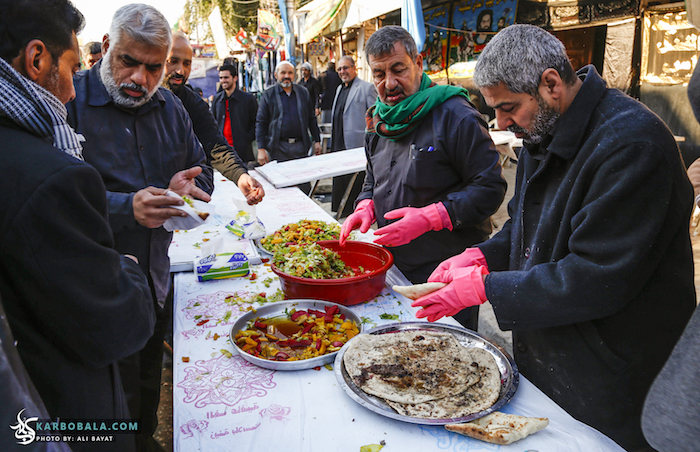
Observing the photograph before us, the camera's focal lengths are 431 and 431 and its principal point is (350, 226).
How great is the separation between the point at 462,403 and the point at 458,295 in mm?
396

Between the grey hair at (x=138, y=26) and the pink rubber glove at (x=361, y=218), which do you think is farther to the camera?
the pink rubber glove at (x=361, y=218)

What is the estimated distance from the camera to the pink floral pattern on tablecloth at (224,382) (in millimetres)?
1350

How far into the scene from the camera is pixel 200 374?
1.47m

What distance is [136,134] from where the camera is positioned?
7.27ft

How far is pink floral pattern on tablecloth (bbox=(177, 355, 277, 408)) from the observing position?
1.35 m

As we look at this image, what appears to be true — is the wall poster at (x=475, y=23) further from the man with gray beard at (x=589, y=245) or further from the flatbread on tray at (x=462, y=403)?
the flatbread on tray at (x=462, y=403)

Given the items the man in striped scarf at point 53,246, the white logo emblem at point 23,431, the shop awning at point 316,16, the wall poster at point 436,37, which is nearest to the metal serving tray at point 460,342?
the man in striped scarf at point 53,246

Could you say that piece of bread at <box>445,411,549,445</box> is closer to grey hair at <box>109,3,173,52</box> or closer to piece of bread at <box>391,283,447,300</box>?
piece of bread at <box>391,283,447,300</box>

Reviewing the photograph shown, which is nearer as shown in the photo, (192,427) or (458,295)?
(192,427)

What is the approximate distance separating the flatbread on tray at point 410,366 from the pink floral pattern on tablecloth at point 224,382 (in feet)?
0.99

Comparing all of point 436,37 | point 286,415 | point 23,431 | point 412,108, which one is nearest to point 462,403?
point 286,415

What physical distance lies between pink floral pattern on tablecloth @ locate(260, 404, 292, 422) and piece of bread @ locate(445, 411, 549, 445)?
0.46 metres

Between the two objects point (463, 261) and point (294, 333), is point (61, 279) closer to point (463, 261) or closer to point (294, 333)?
point (294, 333)

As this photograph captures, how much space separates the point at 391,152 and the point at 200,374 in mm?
1653
